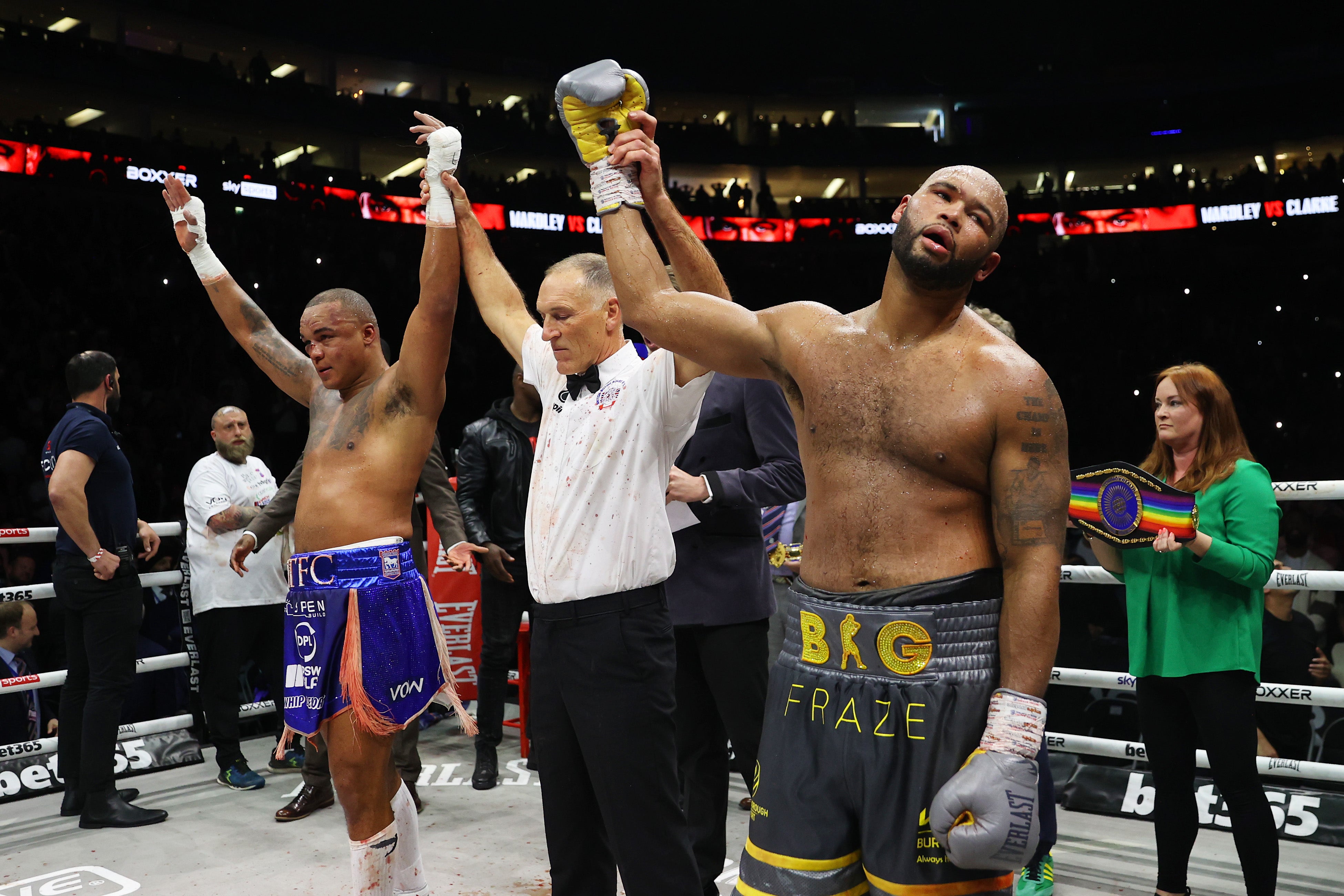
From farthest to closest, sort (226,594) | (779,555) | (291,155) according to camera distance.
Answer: (291,155), (226,594), (779,555)

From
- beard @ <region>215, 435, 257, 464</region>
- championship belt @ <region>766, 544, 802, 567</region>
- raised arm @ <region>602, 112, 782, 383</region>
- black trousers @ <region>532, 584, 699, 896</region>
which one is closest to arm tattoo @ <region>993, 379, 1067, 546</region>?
raised arm @ <region>602, 112, 782, 383</region>

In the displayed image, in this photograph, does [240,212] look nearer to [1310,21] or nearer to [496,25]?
[496,25]

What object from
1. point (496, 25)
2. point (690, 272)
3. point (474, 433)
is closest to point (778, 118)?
point (496, 25)

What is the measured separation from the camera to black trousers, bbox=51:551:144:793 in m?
3.58

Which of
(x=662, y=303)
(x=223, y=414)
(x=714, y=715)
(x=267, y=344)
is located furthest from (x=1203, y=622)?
(x=223, y=414)

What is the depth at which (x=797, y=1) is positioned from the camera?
18797mm

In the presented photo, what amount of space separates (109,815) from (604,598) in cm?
Result: 262

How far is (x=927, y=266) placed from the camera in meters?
1.48

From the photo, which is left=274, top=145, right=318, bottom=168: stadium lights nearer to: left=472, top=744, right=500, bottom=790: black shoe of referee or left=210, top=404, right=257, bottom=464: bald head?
left=210, top=404, right=257, bottom=464: bald head

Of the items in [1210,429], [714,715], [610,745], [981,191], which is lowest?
[714,715]

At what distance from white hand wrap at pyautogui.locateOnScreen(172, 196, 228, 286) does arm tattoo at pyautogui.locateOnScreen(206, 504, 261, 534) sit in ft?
4.84

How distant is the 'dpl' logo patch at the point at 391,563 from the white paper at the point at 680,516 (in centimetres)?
70

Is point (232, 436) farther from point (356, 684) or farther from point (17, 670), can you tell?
point (356, 684)

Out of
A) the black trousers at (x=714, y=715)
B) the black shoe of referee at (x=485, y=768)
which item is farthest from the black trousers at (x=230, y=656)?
the black trousers at (x=714, y=715)
